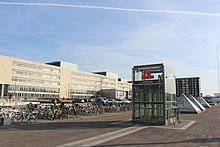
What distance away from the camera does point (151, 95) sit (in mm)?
23859

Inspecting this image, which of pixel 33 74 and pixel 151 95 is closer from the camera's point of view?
pixel 151 95

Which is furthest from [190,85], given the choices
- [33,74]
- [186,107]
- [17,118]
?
[17,118]

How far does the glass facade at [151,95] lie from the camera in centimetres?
2319

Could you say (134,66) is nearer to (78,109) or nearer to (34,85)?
(78,109)

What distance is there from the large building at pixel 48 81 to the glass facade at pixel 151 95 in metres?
72.3

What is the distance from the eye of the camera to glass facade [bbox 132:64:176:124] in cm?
2319

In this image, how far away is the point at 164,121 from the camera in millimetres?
22719

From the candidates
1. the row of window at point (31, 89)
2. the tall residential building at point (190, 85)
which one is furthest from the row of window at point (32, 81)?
the tall residential building at point (190, 85)

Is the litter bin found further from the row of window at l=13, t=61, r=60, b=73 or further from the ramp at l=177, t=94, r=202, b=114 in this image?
the row of window at l=13, t=61, r=60, b=73

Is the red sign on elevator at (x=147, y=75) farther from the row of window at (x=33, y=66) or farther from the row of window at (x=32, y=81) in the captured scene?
the row of window at (x=33, y=66)

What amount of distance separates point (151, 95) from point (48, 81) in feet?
315

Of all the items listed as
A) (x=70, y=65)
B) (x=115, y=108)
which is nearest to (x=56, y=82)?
(x=70, y=65)

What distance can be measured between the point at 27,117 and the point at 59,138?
32.6 feet

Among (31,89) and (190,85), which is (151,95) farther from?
(190,85)
